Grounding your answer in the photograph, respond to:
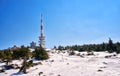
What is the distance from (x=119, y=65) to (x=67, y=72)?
11201 millimetres

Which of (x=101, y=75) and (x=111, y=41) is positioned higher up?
(x=111, y=41)

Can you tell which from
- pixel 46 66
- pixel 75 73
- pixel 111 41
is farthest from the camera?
pixel 111 41

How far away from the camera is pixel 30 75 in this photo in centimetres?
3962

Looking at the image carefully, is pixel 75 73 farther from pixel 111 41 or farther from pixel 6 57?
pixel 111 41

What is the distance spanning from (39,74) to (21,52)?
1821 cm

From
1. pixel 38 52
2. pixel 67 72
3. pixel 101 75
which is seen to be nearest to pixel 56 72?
pixel 67 72

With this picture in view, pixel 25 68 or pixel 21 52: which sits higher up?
pixel 21 52

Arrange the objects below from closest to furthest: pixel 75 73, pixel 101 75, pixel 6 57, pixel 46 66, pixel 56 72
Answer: pixel 101 75
pixel 75 73
pixel 56 72
pixel 46 66
pixel 6 57

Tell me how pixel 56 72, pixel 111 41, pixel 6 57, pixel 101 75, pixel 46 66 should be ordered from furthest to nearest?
pixel 111 41 < pixel 6 57 < pixel 46 66 < pixel 56 72 < pixel 101 75

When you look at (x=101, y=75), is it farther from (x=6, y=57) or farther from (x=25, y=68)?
(x=6, y=57)

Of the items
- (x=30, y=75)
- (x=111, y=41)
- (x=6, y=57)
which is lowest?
(x=30, y=75)

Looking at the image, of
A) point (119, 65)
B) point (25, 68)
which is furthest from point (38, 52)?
point (119, 65)

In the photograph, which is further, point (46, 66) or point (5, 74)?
point (46, 66)

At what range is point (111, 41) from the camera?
8012cm
